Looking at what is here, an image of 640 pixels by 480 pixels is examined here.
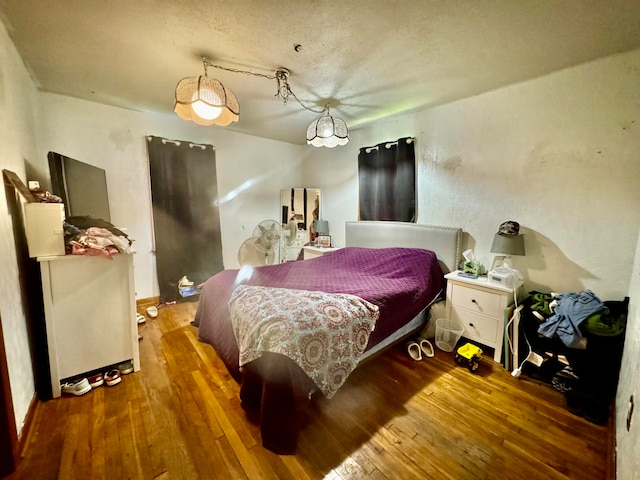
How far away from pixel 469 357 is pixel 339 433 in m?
1.22

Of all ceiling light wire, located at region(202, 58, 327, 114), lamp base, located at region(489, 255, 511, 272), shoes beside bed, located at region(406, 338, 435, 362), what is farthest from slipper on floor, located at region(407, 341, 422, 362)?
ceiling light wire, located at region(202, 58, 327, 114)

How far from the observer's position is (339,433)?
145cm

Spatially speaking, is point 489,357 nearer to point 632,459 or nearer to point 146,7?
point 632,459

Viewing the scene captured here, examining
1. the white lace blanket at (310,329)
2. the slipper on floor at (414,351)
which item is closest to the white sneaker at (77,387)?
the white lace blanket at (310,329)

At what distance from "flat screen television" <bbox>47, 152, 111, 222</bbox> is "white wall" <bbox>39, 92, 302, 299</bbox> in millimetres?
233

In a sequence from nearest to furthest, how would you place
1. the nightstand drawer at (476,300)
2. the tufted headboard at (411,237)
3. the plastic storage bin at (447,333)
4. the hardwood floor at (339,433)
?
the hardwood floor at (339,433)
the nightstand drawer at (476,300)
the plastic storage bin at (447,333)
the tufted headboard at (411,237)

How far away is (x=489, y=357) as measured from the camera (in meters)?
2.23

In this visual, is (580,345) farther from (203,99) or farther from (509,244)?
(203,99)

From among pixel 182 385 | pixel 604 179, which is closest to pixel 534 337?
pixel 604 179

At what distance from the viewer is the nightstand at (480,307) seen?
6.93 ft

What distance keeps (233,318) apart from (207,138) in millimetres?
2918

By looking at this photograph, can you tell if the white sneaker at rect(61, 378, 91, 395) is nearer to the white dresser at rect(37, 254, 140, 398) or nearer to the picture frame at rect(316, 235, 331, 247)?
the white dresser at rect(37, 254, 140, 398)

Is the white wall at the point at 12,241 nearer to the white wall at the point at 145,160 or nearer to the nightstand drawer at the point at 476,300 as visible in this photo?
the white wall at the point at 145,160

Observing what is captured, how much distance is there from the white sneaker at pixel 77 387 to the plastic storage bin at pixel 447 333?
272cm
